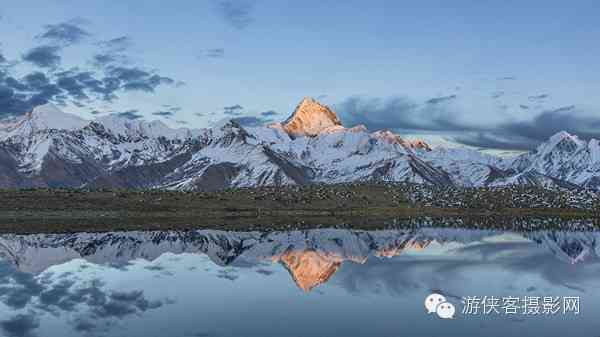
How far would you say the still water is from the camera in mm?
47750

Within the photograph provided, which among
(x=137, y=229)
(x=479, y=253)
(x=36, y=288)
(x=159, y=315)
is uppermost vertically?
(x=137, y=229)

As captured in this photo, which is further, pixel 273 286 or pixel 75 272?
pixel 75 272

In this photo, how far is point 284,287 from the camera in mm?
67562

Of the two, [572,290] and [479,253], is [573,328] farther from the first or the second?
[479,253]

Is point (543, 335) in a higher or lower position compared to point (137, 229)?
lower

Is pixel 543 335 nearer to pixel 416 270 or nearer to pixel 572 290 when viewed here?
pixel 572 290

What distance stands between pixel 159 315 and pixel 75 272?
34219 mm

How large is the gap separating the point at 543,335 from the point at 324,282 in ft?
95.8

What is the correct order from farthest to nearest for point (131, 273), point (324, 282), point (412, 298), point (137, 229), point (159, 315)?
point (137, 229) → point (131, 273) → point (324, 282) → point (412, 298) → point (159, 315)

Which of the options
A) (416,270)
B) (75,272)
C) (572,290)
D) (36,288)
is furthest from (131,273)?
(572,290)

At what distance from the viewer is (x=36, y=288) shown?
67375 mm

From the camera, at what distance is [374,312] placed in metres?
53.3

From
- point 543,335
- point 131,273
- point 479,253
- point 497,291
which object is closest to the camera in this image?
point 543,335

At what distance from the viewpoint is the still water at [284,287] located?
157 ft
